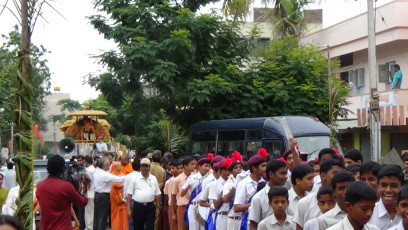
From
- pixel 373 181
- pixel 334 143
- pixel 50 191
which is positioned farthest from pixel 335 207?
pixel 334 143

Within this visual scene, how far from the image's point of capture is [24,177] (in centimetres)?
702

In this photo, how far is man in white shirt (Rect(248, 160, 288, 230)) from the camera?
8656 mm

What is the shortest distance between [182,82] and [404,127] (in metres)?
9.10

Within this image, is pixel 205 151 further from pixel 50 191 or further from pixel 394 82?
pixel 50 191

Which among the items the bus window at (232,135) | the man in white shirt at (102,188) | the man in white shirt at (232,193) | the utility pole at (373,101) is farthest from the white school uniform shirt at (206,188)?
the bus window at (232,135)

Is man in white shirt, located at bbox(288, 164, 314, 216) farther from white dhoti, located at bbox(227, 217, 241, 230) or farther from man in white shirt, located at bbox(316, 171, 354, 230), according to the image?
white dhoti, located at bbox(227, 217, 241, 230)

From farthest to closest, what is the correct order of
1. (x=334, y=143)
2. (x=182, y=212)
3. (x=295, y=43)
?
(x=295, y=43) < (x=334, y=143) < (x=182, y=212)

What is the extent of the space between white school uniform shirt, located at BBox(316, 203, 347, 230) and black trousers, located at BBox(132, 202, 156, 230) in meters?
9.31

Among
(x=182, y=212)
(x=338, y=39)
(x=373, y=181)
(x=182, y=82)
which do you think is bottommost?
(x=182, y=212)

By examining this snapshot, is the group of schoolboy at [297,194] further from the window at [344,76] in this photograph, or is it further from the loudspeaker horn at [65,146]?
the window at [344,76]

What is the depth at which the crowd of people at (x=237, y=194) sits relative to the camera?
6492mm

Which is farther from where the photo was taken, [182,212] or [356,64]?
[356,64]

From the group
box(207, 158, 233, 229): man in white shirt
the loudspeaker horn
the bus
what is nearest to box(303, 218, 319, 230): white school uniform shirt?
box(207, 158, 233, 229): man in white shirt

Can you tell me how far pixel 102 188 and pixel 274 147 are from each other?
4.90 metres
